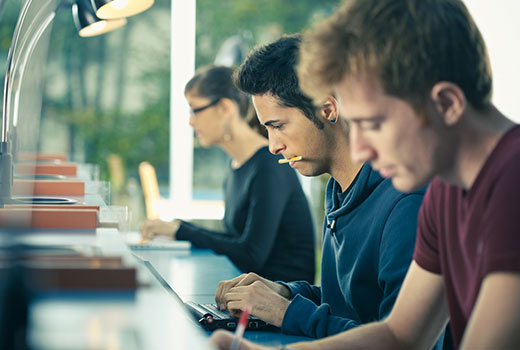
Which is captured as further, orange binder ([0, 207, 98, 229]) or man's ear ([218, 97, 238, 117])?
man's ear ([218, 97, 238, 117])

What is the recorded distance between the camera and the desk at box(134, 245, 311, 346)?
5.12ft

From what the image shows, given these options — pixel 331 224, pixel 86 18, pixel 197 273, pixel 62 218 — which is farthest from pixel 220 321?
pixel 86 18

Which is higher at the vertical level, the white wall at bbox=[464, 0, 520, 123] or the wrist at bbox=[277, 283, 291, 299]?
the white wall at bbox=[464, 0, 520, 123]

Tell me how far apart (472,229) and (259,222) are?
186 cm

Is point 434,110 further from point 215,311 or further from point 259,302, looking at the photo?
point 215,311

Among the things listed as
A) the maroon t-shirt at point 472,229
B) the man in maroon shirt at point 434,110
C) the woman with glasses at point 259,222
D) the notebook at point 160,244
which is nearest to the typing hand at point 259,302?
the maroon t-shirt at point 472,229

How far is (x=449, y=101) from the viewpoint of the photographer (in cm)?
109

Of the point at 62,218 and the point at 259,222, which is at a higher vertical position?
the point at 62,218

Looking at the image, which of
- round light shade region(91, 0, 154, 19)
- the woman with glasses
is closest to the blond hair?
the woman with glasses

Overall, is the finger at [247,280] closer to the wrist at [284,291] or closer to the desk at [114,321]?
the wrist at [284,291]

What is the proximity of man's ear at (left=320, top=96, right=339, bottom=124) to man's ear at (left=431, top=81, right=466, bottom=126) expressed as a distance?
794mm

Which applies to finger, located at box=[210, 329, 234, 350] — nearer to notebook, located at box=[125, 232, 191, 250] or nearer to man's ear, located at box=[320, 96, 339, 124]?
man's ear, located at box=[320, 96, 339, 124]

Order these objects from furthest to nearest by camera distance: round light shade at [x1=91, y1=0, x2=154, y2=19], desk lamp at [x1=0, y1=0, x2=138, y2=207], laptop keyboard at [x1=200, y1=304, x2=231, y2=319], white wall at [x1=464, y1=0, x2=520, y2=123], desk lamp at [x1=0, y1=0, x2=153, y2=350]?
1. white wall at [x1=464, y1=0, x2=520, y2=123]
2. round light shade at [x1=91, y1=0, x2=154, y2=19]
3. desk lamp at [x1=0, y1=0, x2=138, y2=207]
4. laptop keyboard at [x1=200, y1=304, x2=231, y2=319]
5. desk lamp at [x1=0, y1=0, x2=153, y2=350]

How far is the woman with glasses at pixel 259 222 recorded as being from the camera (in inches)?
116
